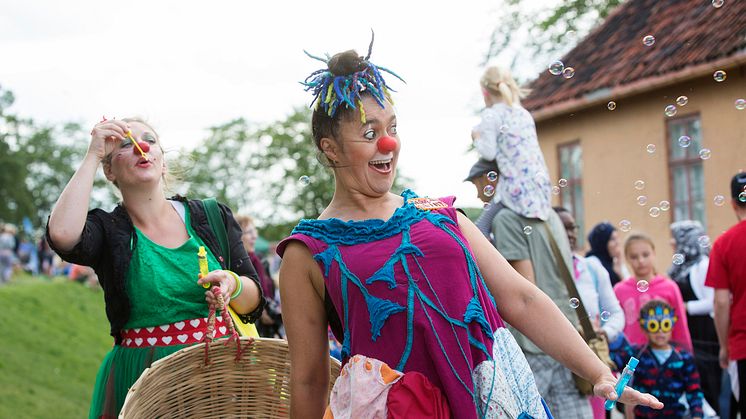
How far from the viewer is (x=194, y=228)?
359 centimetres

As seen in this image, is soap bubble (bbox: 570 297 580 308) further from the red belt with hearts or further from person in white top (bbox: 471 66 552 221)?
the red belt with hearts

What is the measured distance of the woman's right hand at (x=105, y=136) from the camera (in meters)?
3.35

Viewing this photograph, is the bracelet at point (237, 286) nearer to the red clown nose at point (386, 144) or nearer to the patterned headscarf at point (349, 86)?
the patterned headscarf at point (349, 86)

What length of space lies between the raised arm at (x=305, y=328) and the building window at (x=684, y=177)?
10.6m

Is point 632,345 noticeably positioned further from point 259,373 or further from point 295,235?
point 295,235

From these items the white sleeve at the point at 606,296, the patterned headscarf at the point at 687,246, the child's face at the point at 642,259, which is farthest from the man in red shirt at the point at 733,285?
the patterned headscarf at the point at 687,246

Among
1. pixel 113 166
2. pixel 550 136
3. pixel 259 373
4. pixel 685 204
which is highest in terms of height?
pixel 550 136

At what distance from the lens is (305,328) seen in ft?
8.66

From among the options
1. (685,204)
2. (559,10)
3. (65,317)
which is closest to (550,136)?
(685,204)

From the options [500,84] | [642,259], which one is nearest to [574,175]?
[642,259]

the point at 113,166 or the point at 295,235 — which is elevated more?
the point at 113,166

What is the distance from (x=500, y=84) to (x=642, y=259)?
7.82 feet

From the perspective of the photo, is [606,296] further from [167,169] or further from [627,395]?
[627,395]

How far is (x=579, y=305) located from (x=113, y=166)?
239 centimetres
